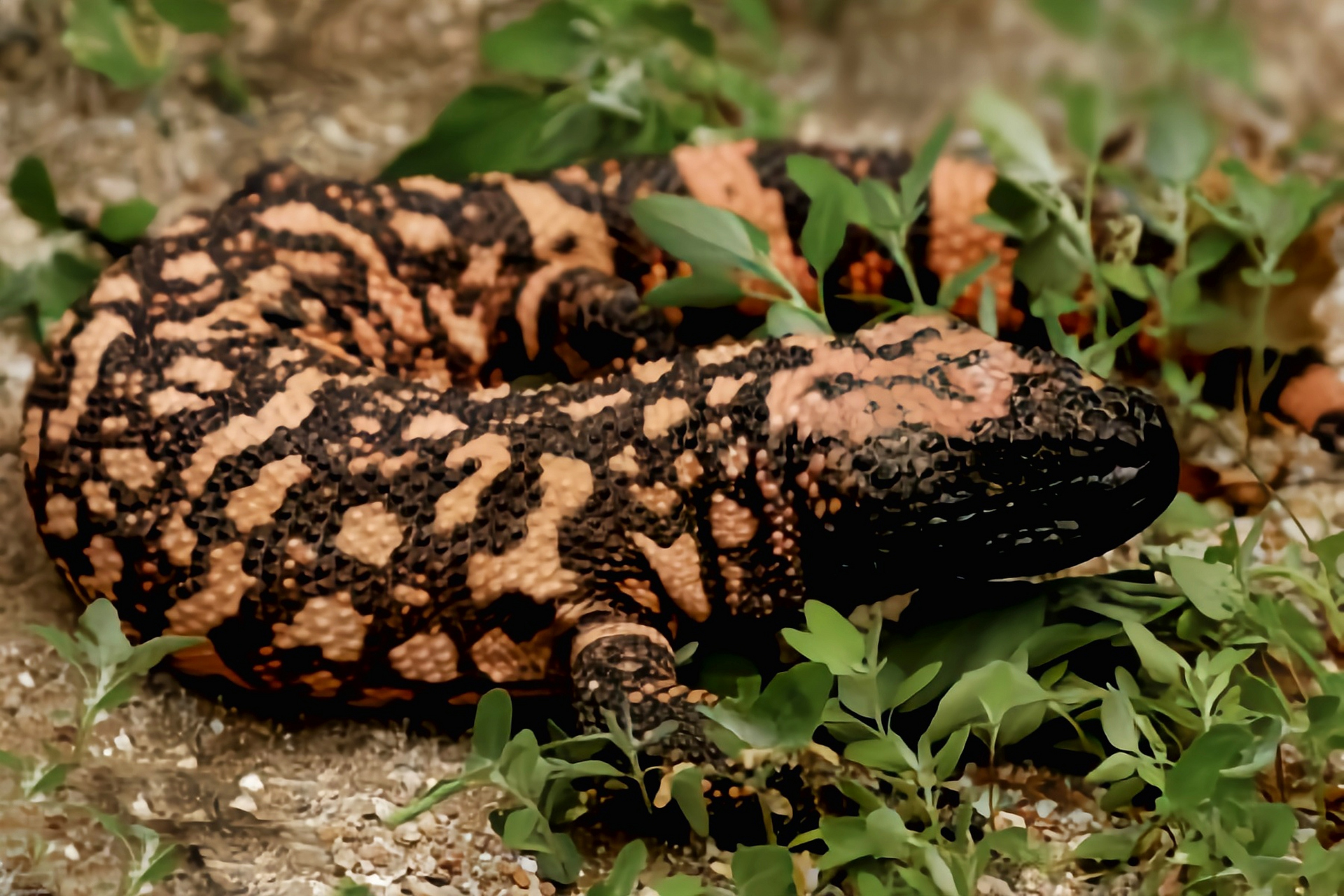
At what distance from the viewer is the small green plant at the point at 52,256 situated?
136 centimetres

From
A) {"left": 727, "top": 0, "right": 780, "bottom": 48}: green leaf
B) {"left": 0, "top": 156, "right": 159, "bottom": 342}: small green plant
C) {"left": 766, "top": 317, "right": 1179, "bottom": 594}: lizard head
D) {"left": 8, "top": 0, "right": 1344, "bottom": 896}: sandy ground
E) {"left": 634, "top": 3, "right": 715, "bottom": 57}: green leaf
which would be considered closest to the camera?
{"left": 8, "top": 0, "right": 1344, "bottom": 896}: sandy ground

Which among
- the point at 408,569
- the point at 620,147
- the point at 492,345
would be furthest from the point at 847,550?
the point at 620,147

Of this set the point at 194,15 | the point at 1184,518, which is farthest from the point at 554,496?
the point at 194,15

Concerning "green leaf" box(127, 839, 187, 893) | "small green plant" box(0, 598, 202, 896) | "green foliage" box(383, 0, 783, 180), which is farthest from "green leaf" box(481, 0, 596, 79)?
"green leaf" box(127, 839, 187, 893)

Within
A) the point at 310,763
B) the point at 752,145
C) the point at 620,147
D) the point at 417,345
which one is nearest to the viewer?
the point at 310,763

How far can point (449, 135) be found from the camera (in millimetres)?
1722

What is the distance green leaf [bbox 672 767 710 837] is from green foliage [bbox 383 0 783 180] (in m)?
1.11

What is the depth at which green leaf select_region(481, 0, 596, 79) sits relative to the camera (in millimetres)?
1773

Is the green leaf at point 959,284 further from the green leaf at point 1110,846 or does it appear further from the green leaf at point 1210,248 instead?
the green leaf at point 1110,846

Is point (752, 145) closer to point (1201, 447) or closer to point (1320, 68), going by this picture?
point (1201, 447)

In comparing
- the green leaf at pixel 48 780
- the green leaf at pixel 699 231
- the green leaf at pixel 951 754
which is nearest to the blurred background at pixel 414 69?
the green leaf at pixel 699 231

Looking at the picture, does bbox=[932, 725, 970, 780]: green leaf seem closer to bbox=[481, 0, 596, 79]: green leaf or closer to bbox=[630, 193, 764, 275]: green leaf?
bbox=[630, 193, 764, 275]: green leaf

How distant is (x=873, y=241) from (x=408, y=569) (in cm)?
84

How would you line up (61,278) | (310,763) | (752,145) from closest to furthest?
(310,763) < (61,278) < (752,145)
